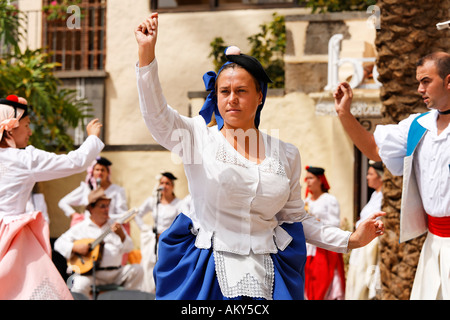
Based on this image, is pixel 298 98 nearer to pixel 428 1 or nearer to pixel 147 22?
pixel 428 1

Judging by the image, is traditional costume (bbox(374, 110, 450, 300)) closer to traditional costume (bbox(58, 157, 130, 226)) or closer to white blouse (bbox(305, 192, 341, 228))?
white blouse (bbox(305, 192, 341, 228))

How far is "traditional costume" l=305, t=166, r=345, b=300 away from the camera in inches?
342

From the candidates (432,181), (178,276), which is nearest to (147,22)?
(178,276)

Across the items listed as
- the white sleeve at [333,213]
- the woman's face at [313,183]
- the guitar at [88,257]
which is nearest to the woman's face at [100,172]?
the guitar at [88,257]

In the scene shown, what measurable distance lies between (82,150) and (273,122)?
6.85 meters

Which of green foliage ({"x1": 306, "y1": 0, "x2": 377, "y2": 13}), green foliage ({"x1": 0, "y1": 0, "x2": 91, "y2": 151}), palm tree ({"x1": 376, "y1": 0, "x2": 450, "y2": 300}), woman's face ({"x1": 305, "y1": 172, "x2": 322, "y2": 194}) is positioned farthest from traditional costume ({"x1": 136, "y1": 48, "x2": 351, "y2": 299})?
green foliage ({"x1": 306, "y1": 0, "x2": 377, "y2": 13})

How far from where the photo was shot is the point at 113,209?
10.2 metres

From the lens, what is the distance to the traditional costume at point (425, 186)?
4.06m

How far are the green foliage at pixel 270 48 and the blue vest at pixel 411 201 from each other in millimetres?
7798

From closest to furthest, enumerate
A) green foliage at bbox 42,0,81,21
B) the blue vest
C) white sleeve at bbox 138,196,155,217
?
1. the blue vest
2. white sleeve at bbox 138,196,155,217
3. green foliage at bbox 42,0,81,21

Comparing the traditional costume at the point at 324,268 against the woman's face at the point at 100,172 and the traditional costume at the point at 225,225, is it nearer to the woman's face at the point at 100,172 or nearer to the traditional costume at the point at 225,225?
the woman's face at the point at 100,172

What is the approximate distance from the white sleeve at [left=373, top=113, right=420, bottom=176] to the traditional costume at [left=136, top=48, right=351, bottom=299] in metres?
1.09

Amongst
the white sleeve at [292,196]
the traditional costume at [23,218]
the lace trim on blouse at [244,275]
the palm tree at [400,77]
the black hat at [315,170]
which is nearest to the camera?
the lace trim on blouse at [244,275]

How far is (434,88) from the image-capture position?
→ 4.11m
